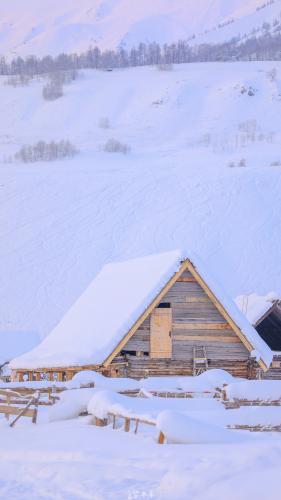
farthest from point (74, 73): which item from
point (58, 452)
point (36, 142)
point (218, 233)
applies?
point (58, 452)

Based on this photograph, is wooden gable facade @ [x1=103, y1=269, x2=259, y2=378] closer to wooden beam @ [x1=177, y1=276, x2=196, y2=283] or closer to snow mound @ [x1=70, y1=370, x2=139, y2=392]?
wooden beam @ [x1=177, y1=276, x2=196, y2=283]

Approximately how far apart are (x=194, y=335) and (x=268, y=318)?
31.7ft

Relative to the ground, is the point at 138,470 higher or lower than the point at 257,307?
higher

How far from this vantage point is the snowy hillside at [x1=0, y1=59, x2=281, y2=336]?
232 feet

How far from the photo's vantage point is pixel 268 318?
113ft

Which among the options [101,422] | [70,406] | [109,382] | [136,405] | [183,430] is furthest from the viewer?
[109,382]

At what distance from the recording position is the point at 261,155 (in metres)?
102

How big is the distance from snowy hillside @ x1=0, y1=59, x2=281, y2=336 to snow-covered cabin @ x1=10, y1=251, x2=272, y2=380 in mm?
35315

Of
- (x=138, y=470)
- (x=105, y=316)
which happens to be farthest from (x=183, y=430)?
(x=105, y=316)

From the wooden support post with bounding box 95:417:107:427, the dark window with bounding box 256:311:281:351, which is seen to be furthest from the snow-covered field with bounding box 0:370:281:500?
the dark window with bounding box 256:311:281:351

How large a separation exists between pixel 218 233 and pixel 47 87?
8765 centimetres

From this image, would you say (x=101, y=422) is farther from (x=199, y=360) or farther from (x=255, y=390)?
(x=199, y=360)

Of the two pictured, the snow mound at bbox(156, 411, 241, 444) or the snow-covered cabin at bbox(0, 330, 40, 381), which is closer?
the snow mound at bbox(156, 411, 241, 444)

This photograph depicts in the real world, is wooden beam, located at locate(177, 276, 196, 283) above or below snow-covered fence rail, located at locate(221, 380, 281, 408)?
above
